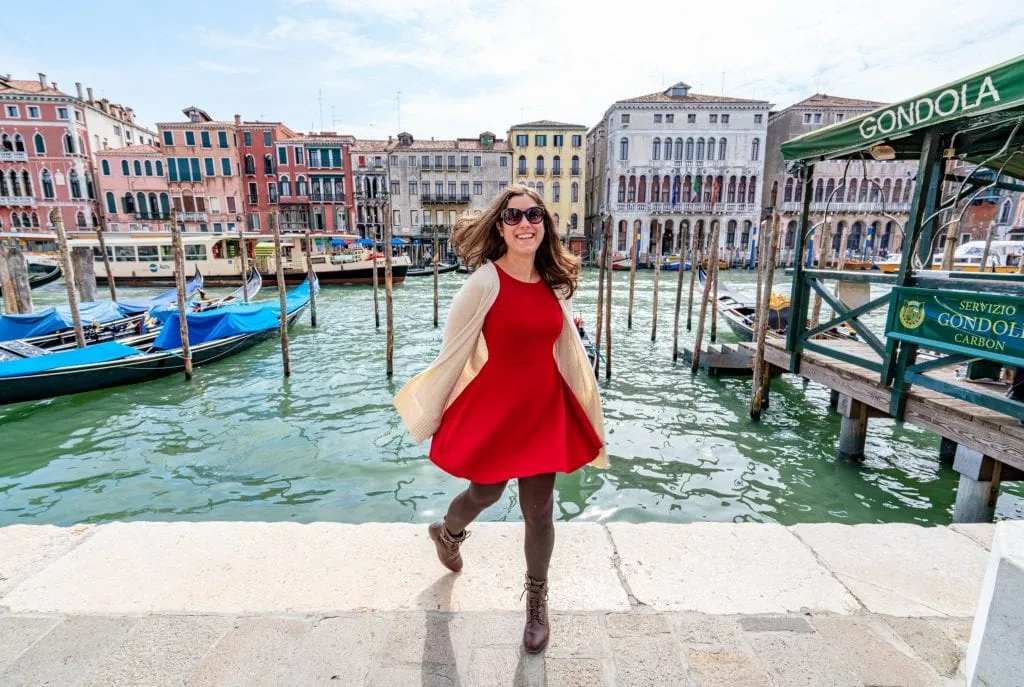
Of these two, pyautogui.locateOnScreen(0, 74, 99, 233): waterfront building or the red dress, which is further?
pyautogui.locateOnScreen(0, 74, 99, 233): waterfront building

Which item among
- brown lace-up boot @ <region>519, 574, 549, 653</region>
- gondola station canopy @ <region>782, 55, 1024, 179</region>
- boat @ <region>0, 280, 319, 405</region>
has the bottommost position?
boat @ <region>0, 280, 319, 405</region>

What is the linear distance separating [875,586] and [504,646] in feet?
4.95

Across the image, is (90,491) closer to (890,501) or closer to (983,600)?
(983,600)

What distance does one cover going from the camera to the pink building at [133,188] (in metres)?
33.4

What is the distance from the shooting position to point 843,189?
34844mm

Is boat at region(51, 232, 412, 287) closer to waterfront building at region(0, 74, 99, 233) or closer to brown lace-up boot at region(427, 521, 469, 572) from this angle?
waterfront building at region(0, 74, 99, 233)

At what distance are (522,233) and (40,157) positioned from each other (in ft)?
144

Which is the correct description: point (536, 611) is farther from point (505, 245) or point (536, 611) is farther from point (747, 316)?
point (747, 316)

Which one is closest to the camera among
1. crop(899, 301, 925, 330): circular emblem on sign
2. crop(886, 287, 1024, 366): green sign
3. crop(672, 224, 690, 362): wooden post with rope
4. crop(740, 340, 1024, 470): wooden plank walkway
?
crop(886, 287, 1024, 366): green sign

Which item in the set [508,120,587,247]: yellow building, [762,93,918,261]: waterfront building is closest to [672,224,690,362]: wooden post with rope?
[508,120,587,247]: yellow building

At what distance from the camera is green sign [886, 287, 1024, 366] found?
3240 millimetres

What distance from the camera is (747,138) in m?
36.3

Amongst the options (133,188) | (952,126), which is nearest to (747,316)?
(952,126)

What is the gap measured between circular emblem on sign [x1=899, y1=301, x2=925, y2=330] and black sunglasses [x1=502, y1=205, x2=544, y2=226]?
3.65m
